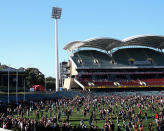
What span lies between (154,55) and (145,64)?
5826 mm

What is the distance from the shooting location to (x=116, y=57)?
266ft

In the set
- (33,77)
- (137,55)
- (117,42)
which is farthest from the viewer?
(33,77)

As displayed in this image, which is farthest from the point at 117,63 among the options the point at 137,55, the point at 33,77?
the point at 33,77

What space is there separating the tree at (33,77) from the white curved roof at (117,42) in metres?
17.1

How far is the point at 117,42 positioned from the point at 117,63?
8.32 meters

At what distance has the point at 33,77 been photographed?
87.6m

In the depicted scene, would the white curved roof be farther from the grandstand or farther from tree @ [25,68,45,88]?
tree @ [25,68,45,88]

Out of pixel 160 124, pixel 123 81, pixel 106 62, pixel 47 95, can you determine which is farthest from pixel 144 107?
pixel 106 62

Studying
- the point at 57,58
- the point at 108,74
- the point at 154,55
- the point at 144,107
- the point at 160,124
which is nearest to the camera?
the point at 160,124

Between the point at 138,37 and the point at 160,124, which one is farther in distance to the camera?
the point at 138,37

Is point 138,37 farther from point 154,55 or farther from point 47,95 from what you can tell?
point 47,95

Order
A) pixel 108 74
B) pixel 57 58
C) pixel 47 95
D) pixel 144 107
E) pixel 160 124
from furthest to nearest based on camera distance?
1. pixel 108 74
2. pixel 57 58
3. pixel 47 95
4. pixel 144 107
5. pixel 160 124

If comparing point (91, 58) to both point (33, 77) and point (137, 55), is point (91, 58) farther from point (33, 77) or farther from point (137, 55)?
point (33, 77)

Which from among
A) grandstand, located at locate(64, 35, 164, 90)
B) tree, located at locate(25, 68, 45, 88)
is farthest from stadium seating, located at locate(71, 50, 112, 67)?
tree, located at locate(25, 68, 45, 88)
